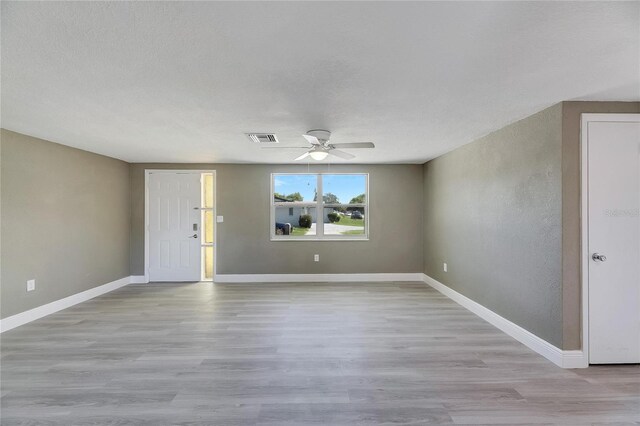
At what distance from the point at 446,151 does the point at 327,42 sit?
3523 millimetres

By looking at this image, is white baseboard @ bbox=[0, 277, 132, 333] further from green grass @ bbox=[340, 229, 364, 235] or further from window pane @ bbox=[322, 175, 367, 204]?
green grass @ bbox=[340, 229, 364, 235]

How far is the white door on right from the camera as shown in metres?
2.53

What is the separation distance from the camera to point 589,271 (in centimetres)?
253

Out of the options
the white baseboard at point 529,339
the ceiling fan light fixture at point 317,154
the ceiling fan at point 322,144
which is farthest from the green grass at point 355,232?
the ceiling fan light fixture at point 317,154

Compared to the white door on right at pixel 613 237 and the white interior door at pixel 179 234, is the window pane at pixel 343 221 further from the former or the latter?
the white door on right at pixel 613 237

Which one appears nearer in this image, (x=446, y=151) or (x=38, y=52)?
(x=38, y=52)

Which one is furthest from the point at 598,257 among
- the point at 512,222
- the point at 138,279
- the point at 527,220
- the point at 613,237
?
the point at 138,279

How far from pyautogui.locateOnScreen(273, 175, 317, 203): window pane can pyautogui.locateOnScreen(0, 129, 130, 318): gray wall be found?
2.89 m

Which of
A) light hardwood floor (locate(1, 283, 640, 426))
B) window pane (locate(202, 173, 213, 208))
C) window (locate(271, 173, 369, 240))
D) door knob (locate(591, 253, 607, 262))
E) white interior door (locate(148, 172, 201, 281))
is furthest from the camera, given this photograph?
window pane (locate(202, 173, 213, 208))

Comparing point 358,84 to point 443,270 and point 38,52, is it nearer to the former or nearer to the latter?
point 38,52

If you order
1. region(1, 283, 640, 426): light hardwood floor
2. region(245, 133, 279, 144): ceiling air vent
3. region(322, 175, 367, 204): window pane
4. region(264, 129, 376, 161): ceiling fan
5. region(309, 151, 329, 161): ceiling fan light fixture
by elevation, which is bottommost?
region(1, 283, 640, 426): light hardwood floor

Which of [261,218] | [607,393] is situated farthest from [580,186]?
[261,218]

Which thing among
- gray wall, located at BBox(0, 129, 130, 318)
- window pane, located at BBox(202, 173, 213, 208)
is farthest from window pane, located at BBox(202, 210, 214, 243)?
gray wall, located at BBox(0, 129, 130, 318)

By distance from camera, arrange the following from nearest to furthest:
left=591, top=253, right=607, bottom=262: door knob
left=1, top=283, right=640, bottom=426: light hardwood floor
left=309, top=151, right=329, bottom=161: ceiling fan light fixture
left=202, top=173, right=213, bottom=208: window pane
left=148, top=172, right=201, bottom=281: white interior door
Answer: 1. left=1, top=283, right=640, bottom=426: light hardwood floor
2. left=591, top=253, right=607, bottom=262: door knob
3. left=309, top=151, right=329, bottom=161: ceiling fan light fixture
4. left=148, top=172, right=201, bottom=281: white interior door
5. left=202, top=173, right=213, bottom=208: window pane
